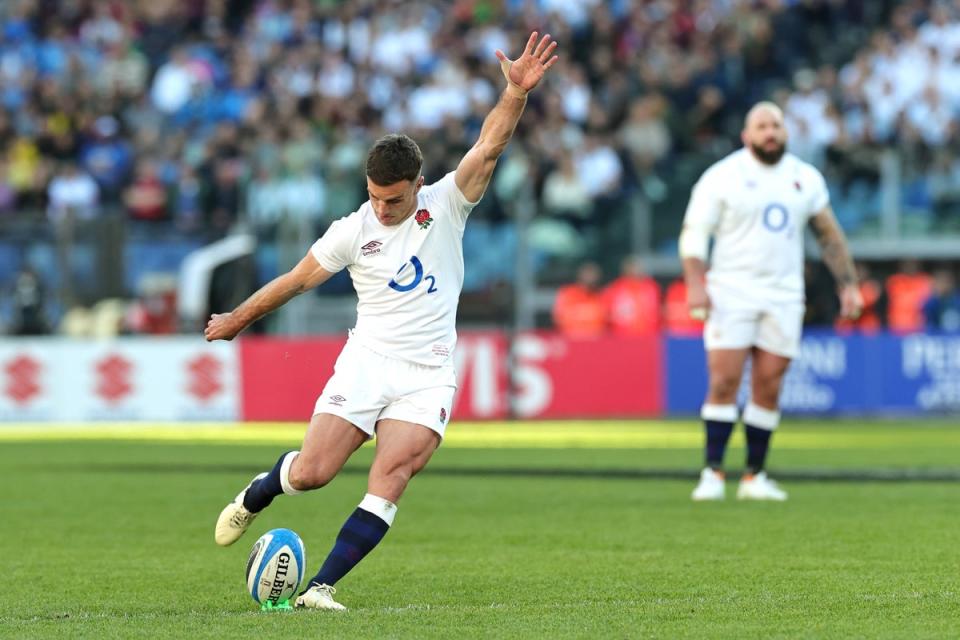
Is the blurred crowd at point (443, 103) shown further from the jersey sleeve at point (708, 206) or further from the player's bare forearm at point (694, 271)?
the player's bare forearm at point (694, 271)

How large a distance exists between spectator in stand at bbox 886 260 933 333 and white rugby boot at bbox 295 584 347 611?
723 inches

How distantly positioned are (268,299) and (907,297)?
18.4m

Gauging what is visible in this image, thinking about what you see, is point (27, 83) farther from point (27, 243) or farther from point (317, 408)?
point (317, 408)

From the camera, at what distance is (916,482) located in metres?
14.0

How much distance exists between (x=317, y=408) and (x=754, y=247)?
5334 mm

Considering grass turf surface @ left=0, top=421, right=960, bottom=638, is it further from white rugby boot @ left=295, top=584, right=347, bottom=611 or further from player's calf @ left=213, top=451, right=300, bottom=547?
player's calf @ left=213, top=451, right=300, bottom=547

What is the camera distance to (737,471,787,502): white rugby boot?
12680 millimetres

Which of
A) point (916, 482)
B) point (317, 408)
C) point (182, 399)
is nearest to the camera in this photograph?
point (317, 408)

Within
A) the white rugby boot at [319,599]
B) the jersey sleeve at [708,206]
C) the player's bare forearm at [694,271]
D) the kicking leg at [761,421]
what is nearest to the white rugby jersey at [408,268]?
the white rugby boot at [319,599]

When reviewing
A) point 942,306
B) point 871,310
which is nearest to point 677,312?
point 871,310

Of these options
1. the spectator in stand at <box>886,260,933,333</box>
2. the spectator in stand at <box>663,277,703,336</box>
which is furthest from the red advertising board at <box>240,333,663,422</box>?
the spectator in stand at <box>886,260,933,333</box>

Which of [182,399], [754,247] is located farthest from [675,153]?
[754,247]

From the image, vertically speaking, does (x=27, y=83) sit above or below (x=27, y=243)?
above

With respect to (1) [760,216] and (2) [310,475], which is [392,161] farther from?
(1) [760,216]
